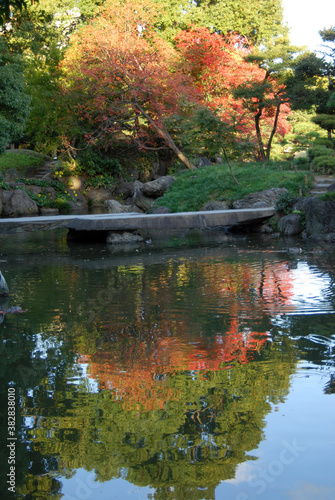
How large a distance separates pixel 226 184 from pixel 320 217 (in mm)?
5542

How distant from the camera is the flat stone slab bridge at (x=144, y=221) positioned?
13.2m

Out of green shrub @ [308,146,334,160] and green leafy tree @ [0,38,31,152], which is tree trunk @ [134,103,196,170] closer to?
green shrub @ [308,146,334,160]

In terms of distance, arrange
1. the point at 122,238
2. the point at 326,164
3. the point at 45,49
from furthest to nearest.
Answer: the point at 45,49
the point at 326,164
the point at 122,238

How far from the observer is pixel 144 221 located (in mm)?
13422

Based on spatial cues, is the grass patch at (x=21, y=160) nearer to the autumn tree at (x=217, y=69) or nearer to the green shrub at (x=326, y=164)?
the autumn tree at (x=217, y=69)

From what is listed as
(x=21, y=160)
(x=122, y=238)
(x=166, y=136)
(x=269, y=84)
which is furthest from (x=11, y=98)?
(x=21, y=160)

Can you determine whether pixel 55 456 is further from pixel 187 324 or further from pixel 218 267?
pixel 218 267

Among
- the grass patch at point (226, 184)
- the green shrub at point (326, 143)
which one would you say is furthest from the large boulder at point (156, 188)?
the green shrub at point (326, 143)

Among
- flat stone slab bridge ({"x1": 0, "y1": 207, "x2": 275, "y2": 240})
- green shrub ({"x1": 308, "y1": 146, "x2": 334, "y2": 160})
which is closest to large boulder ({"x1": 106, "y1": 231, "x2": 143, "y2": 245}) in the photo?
flat stone slab bridge ({"x1": 0, "y1": 207, "x2": 275, "y2": 240})

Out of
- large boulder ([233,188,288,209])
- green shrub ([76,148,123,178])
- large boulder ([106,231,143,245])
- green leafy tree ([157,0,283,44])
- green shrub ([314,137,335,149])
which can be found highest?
green leafy tree ([157,0,283,44])

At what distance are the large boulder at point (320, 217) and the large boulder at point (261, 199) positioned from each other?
2746 millimetres

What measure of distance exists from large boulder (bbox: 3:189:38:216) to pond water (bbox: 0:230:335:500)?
1221 centimetres

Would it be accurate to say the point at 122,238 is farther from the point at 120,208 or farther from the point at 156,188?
the point at 156,188

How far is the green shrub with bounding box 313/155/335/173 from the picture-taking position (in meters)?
18.4
